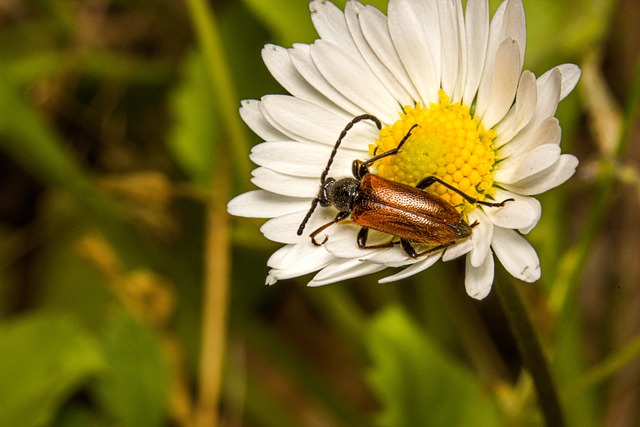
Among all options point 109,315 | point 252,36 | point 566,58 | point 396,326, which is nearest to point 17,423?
→ point 109,315

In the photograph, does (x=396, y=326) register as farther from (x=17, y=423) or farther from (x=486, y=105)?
(x=17, y=423)

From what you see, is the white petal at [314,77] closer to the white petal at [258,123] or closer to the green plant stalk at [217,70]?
the white petal at [258,123]

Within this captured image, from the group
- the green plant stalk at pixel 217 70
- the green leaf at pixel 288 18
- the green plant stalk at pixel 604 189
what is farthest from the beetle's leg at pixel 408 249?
the green leaf at pixel 288 18

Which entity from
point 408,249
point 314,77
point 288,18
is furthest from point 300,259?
point 288,18

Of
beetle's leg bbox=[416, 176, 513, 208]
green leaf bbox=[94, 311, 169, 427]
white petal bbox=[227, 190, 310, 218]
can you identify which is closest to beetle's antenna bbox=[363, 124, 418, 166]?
beetle's leg bbox=[416, 176, 513, 208]

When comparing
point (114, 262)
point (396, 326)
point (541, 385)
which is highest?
point (541, 385)

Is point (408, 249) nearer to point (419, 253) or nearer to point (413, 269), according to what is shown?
point (419, 253)
